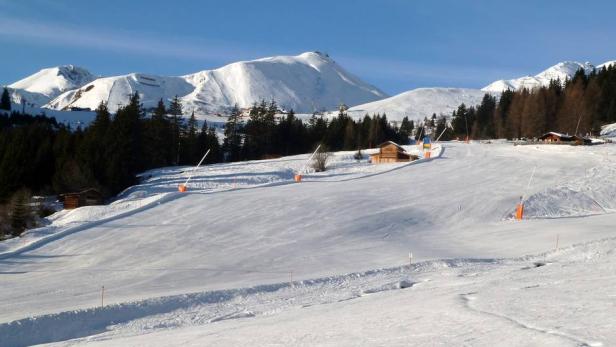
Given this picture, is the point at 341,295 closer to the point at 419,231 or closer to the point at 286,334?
the point at 286,334

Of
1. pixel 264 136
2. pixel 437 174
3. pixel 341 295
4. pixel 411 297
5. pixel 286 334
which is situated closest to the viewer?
pixel 286 334

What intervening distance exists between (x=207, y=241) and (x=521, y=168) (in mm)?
35006

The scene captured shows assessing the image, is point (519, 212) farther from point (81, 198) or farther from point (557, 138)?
point (557, 138)

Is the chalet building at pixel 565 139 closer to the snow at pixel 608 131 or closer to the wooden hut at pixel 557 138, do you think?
the wooden hut at pixel 557 138

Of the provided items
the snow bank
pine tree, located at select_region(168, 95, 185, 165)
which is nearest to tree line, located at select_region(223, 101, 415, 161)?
pine tree, located at select_region(168, 95, 185, 165)

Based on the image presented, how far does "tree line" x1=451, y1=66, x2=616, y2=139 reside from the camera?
92.4 m

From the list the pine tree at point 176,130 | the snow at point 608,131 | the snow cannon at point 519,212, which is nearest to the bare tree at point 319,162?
the snow cannon at point 519,212

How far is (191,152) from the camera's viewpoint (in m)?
84.5

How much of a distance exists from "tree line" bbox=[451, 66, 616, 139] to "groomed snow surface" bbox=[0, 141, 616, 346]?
4777 cm

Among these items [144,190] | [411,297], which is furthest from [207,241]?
[144,190]

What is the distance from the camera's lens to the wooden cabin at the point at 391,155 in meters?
63.4

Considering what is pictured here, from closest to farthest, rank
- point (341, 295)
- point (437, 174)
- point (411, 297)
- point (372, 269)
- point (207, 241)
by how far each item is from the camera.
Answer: point (411, 297)
point (341, 295)
point (372, 269)
point (207, 241)
point (437, 174)

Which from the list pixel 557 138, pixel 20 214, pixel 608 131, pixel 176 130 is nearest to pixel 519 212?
pixel 20 214

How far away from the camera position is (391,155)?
64062mm
